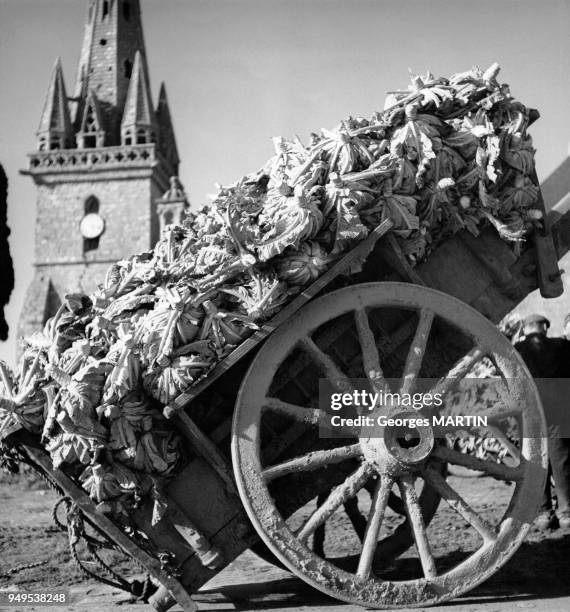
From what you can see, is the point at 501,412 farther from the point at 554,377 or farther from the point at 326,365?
the point at 554,377

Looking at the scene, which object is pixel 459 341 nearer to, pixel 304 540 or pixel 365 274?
pixel 365 274

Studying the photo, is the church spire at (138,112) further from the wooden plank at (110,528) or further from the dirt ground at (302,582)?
the wooden plank at (110,528)

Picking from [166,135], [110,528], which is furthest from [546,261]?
[166,135]

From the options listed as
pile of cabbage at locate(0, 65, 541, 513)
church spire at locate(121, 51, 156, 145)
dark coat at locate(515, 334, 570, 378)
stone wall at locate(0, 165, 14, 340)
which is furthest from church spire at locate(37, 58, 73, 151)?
pile of cabbage at locate(0, 65, 541, 513)

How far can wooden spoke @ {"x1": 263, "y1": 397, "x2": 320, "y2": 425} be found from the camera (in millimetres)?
4254

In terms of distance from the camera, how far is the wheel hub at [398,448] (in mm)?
4273

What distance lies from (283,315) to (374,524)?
106cm

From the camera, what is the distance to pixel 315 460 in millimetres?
4285

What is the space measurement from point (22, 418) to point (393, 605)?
74.5 inches

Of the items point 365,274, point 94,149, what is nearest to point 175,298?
point 365,274

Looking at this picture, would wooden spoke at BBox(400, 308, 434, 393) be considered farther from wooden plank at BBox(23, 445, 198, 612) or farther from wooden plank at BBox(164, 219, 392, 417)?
wooden plank at BBox(23, 445, 198, 612)

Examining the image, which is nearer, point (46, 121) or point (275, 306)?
point (275, 306)

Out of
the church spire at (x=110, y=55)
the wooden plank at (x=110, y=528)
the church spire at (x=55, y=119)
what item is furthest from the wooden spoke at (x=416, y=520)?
the church spire at (x=110, y=55)

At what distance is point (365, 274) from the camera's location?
468cm
